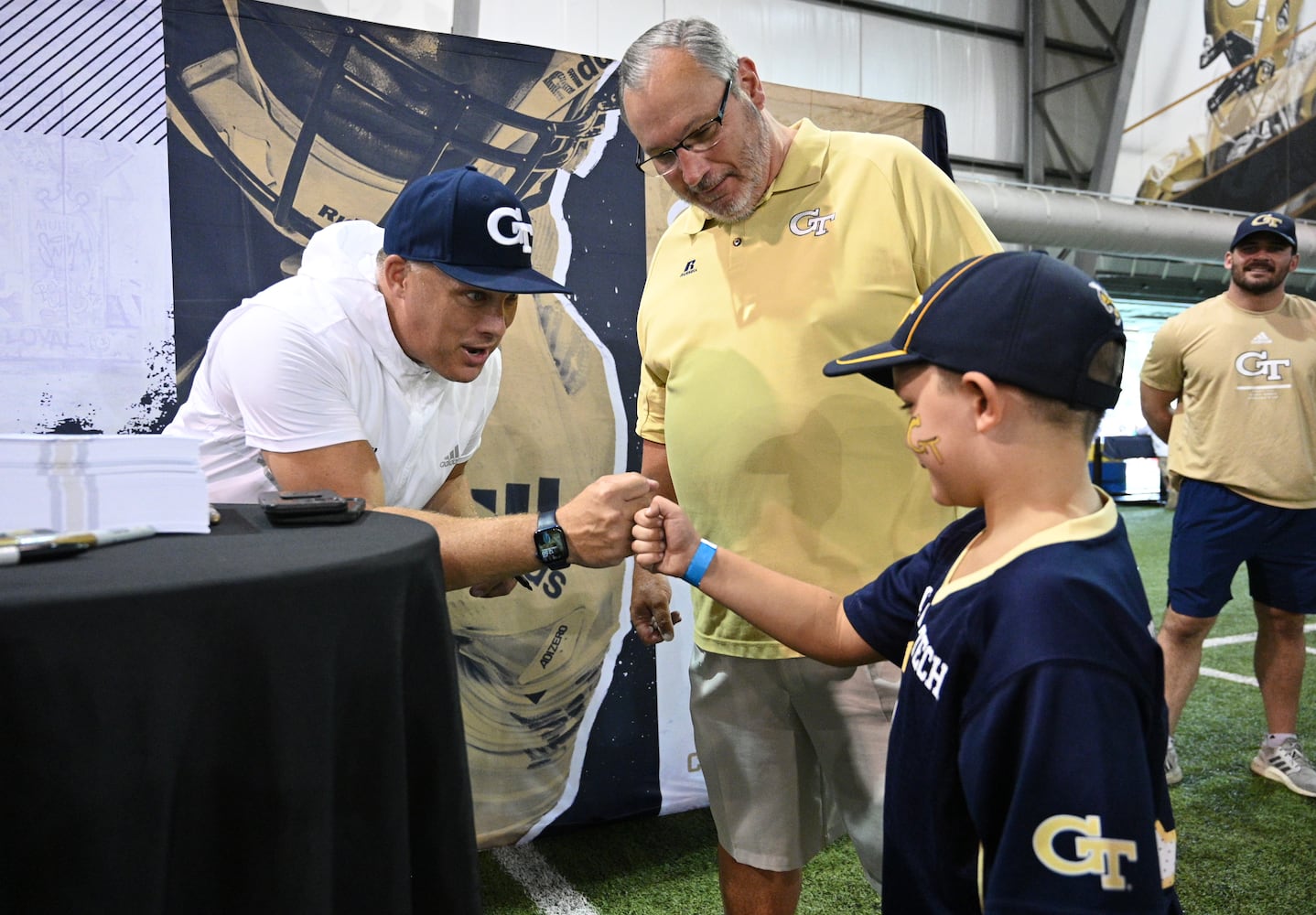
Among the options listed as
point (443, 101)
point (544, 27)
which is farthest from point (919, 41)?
point (443, 101)

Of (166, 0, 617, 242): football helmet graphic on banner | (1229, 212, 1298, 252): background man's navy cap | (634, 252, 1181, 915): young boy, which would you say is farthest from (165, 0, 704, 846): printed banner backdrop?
(1229, 212, 1298, 252): background man's navy cap

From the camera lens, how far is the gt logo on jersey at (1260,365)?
3.43m

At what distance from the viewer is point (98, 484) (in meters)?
1.14

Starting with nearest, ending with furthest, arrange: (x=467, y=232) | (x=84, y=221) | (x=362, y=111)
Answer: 1. (x=467, y=232)
2. (x=84, y=221)
3. (x=362, y=111)

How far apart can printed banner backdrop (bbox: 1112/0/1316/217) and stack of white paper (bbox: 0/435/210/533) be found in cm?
1199

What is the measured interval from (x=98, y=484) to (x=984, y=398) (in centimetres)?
106

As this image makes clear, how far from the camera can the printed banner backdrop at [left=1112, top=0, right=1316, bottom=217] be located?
32.7 feet

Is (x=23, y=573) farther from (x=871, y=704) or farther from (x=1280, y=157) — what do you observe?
(x=1280, y=157)

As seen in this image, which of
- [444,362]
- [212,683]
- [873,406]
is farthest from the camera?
[444,362]

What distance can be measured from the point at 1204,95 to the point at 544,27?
7.50m

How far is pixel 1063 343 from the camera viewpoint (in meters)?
1.03

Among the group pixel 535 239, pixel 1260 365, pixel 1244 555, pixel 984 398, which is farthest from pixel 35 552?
pixel 1260 365

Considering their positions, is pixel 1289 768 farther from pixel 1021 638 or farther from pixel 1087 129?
pixel 1087 129

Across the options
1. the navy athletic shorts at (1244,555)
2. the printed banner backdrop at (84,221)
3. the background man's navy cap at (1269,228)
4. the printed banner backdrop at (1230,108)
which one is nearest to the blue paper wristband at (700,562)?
the printed banner backdrop at (84,221)
